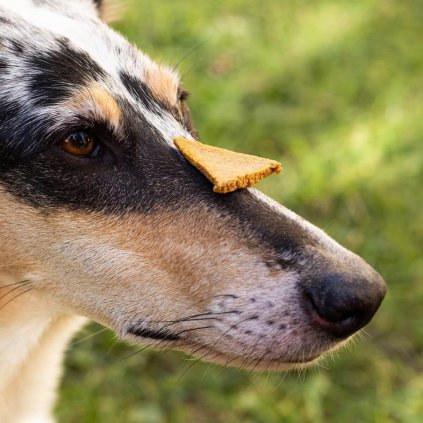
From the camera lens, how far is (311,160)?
6.48 metres

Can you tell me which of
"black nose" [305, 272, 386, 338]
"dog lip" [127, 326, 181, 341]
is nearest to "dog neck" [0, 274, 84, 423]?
"dog lip" [127, 326, 181, 341]

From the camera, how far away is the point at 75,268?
3.16 meters

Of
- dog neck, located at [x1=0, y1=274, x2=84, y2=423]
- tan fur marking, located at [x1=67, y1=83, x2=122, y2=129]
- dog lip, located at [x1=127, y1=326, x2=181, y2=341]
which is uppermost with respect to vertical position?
tan fur marking, located at [x1=67, y1=83, x2=122, y2=129]

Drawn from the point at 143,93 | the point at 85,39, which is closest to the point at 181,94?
the point at 143,93

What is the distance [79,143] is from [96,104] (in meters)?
0.18

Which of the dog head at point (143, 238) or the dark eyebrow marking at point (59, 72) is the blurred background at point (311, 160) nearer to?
the dog head at point (143, 238)

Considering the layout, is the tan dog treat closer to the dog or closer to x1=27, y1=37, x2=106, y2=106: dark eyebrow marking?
the dog

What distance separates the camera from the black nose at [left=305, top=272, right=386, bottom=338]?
2908 millimetres

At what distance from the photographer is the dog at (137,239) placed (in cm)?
301

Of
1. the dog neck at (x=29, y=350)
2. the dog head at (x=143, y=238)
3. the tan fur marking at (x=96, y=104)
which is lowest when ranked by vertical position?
the dog neck at (x=29, y=350)

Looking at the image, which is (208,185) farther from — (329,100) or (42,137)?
(329,100)

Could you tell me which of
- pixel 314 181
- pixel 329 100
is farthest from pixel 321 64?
pixel 314 181

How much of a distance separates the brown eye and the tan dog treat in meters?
0.37

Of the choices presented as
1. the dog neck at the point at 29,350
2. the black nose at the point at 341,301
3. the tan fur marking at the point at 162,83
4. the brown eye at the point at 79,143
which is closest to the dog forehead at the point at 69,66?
the tan fur marking at the point at 162,83
